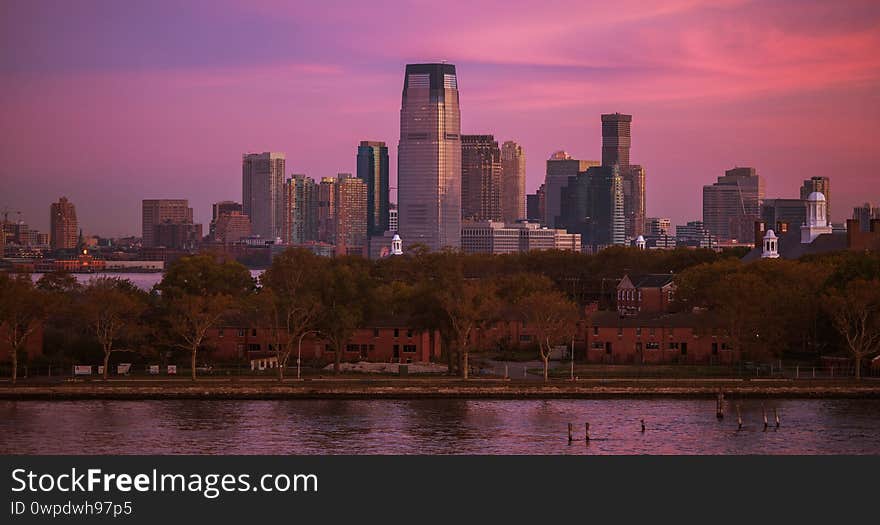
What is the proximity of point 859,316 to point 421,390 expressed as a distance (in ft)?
69.1

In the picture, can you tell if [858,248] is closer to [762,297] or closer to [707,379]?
[762,297]

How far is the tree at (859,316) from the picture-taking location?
72.9 m

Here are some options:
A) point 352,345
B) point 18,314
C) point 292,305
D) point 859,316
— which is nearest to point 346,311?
point 292,305

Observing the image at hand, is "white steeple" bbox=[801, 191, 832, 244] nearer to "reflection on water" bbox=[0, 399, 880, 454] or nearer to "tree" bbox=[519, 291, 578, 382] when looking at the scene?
"tree" bbox=[519, 291, 578, 382]

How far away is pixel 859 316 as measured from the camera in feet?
241

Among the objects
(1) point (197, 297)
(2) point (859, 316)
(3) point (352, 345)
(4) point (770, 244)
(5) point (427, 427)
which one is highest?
(4) point (770, 244)

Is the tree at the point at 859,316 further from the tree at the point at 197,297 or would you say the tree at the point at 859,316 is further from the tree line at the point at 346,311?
the tree at the point at 197,297

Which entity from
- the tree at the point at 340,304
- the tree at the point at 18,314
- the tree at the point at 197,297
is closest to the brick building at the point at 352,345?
the tree at the point at 197,297

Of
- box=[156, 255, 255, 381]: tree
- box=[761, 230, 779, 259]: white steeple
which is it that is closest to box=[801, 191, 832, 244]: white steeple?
box=[761, 230, 779, 259]: white steeple

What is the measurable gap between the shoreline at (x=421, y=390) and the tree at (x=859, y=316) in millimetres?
2384

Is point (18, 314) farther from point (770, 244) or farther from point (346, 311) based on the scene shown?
point (770, 244)
